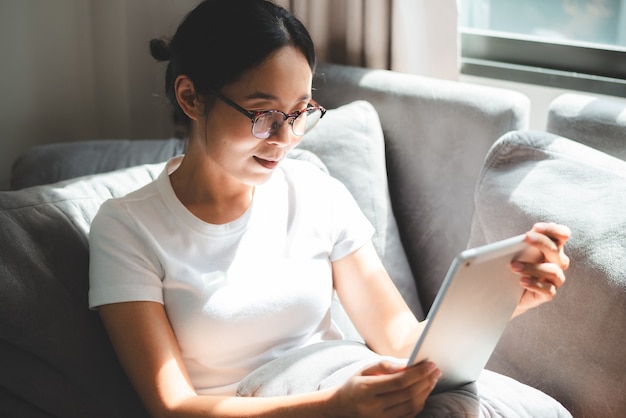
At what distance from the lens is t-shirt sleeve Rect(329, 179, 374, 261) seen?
144cm

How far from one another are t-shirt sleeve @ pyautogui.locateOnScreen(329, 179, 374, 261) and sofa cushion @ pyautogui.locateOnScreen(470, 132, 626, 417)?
0.27m

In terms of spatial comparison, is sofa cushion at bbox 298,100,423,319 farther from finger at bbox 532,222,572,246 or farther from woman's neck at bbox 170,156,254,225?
finger at bbox 532,222,572,246

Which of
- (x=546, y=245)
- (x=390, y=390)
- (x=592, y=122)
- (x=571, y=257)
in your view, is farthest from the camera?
(x=592, y=122)

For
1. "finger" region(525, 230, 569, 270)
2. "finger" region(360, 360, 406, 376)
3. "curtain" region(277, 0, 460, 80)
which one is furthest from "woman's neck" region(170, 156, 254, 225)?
"curtain" region(277, 0, 460, 80)

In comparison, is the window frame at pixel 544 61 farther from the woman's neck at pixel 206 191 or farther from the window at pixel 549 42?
the woman's neck at pixel 206 191

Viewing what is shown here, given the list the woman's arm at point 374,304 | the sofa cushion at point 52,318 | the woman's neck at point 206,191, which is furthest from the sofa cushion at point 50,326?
the woman's arm at point 374,304

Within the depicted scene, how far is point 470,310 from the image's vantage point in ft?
3.41

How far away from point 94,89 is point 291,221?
1.14 metres

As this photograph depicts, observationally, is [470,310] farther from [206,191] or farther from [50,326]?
[50,326]

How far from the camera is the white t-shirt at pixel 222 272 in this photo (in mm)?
1264

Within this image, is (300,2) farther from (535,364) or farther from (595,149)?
(535,364)

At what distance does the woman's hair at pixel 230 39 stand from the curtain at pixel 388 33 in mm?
762

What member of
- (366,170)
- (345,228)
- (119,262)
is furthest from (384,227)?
(119,262)

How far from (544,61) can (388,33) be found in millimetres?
440
